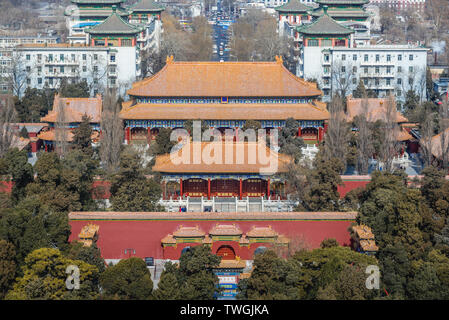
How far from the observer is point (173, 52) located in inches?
2837

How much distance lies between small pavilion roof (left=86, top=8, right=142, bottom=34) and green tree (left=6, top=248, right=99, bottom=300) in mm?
36569

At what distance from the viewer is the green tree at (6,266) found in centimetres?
2850

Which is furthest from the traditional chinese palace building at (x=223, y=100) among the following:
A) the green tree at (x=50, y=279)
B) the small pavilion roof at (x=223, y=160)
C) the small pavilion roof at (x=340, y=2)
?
the small pavilion roof at (x=340, y=2)

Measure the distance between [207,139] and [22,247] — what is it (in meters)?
16.2

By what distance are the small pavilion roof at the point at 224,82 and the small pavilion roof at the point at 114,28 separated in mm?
14055

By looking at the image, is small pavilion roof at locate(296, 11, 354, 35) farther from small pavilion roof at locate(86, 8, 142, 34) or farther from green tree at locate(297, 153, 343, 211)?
green tree at locate(297, 153, 343, 211)

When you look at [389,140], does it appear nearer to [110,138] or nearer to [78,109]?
[110,138]

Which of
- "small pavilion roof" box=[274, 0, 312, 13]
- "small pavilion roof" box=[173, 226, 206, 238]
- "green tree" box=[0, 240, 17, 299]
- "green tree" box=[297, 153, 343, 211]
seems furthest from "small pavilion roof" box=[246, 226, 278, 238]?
"small pavilion roof" box=[274, 0, 312, 13]

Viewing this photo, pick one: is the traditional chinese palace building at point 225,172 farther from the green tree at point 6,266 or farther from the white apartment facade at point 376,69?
the white apartment facade at point 376,69

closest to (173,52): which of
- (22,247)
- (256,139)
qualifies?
(256,139)

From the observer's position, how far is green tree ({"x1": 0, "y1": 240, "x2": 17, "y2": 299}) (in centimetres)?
2850

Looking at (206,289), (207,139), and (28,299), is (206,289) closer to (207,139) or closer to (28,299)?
(28,299)

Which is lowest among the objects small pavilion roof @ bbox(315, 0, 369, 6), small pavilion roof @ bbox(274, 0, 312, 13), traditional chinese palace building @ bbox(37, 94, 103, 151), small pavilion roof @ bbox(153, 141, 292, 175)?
small pavilion roof @ bbox(153, 141, 292, 175)

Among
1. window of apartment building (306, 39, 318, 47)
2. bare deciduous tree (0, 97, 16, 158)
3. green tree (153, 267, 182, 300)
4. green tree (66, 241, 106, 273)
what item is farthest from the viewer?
window of apartment building (306, 39, 318, 47)
